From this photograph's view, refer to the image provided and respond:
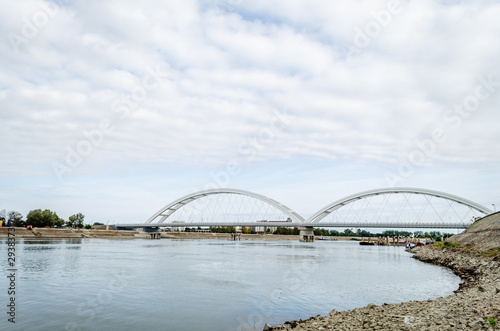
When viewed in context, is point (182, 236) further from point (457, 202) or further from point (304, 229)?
point (457, 202)

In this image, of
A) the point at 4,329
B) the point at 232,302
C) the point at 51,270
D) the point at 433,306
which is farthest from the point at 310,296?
the point at 51,270

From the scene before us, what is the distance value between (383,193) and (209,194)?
151 feet

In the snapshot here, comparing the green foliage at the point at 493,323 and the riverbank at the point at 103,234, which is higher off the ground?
the green foliage at the point at 493,323

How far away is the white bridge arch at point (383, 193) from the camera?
74.5 metres

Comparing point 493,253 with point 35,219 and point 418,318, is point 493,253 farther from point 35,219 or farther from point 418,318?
point 35,219

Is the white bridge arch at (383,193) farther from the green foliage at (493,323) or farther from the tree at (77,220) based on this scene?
the green foliage at (493,323)

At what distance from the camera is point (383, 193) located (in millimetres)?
79688

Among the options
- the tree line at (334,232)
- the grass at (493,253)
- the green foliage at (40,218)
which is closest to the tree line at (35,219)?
the green foliage at (40,218)

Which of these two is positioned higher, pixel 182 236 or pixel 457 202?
pixel 457 202

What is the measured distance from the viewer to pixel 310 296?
14.4 meters

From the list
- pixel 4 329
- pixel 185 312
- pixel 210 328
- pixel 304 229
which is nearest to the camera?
pixel 4 329

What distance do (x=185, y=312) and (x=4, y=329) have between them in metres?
4.90

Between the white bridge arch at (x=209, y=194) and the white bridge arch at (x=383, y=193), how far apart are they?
4649 millimetres

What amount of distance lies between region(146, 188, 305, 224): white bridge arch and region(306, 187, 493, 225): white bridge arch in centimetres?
465
